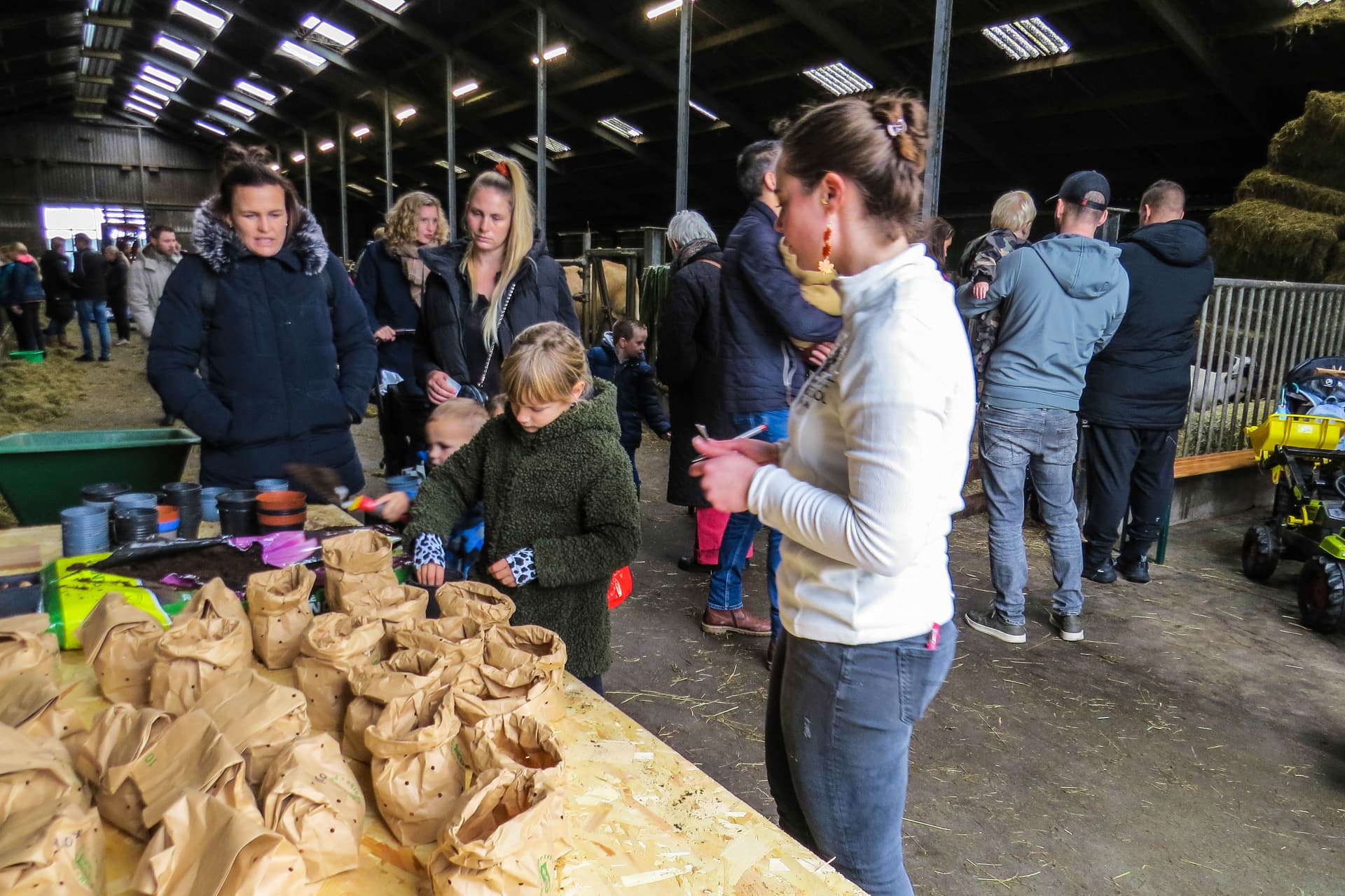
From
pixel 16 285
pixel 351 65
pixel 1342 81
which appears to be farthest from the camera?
pixel 351 65

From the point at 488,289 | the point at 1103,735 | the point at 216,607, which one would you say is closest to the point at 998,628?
the point at 1103,735

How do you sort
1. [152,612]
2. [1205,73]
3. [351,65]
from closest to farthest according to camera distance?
1. [152,612]
2. [1205,73]
3. [351,65]

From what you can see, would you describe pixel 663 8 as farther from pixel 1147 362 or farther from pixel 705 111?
pixel 1147 362

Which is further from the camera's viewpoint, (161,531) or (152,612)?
(161,531)

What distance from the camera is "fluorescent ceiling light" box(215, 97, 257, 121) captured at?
23.3 meters

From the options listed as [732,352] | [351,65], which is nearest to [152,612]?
[732,352]

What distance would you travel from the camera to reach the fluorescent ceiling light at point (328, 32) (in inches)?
575

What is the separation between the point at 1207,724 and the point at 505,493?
8.66 feet

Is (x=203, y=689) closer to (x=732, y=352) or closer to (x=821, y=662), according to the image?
(x=821, y=662)

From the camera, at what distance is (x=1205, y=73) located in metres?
8.68

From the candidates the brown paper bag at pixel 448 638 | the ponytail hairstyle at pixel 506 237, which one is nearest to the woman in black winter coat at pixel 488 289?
the ponytail hairstyle at pixel 506 237

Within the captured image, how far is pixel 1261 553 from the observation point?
14.8 feet

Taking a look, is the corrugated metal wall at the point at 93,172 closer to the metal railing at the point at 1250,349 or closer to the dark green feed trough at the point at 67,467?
the dark green feed trough at the point at 67,467

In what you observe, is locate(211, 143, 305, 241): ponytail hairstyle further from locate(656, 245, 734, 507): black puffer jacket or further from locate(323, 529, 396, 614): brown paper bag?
locate(656, 245, 734, 507): black puffer jacket
